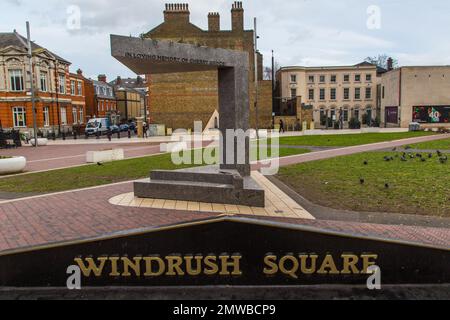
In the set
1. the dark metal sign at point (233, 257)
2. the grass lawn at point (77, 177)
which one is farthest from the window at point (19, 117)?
the dark metal sign at point (233, 257)

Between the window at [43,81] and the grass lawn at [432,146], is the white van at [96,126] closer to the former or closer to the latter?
the window at [43,81]

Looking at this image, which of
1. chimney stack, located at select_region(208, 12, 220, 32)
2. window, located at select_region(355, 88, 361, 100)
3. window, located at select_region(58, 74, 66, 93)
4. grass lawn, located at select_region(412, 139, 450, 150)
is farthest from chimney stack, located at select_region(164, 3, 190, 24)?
window, located at select_region(355, 88, 361, 100)

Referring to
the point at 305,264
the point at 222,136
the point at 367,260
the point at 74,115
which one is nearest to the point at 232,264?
the point at 305,264

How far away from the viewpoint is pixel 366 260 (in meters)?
4.56

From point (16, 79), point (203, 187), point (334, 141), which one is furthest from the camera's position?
point (16, 79)

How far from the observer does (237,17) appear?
4647 centimetres

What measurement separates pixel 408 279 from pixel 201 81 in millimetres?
43136

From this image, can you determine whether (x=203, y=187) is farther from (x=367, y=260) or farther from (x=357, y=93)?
(x=357, y=93)

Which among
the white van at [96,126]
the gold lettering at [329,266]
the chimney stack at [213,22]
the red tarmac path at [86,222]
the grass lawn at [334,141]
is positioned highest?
the chimney stack at [213,22]

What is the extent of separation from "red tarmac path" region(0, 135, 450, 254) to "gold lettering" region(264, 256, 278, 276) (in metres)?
1.64

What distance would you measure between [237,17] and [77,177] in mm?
37628

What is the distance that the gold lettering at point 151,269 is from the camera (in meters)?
4.59

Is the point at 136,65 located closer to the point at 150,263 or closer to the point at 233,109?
the point at 233,109

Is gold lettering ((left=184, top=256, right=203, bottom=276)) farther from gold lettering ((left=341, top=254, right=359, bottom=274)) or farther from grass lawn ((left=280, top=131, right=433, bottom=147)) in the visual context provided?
grass lawn ((left=280, top=131, right=433, bottom=147))
